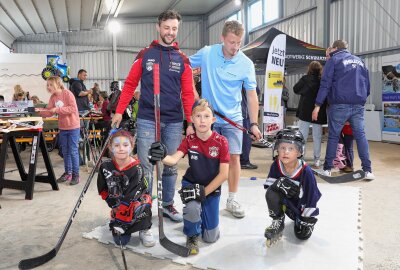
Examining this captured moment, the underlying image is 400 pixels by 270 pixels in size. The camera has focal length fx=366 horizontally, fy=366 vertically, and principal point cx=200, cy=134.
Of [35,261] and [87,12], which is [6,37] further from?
[35,261]

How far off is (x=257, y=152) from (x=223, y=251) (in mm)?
4797

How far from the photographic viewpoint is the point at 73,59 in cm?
1784

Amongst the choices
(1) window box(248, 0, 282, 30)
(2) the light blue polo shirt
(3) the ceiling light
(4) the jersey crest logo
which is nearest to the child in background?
(4) the jersey crest logo

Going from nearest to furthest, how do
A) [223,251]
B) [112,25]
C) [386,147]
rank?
1. [223,251]
2. [386,147]
3. [112,25]

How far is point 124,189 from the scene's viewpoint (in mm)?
2557

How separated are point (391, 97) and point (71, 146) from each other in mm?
7431

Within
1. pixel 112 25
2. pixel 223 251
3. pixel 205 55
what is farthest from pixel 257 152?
pixel 112 25

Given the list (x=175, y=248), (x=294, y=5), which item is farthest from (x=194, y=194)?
(x=294, y=5)

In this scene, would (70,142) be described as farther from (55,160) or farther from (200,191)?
(200,191)

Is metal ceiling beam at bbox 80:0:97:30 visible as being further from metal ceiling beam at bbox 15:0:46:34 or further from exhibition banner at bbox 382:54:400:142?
exhibition banner at bbox 382:54:400:142

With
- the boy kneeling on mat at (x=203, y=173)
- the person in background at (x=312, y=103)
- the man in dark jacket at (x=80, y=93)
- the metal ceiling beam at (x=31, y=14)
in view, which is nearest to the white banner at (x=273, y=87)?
the person in background at (x=312, y=103)

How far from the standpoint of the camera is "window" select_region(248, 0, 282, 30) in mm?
13570

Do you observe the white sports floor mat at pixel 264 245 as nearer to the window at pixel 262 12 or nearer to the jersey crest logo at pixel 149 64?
the jersey crest logo at pixel 149 64

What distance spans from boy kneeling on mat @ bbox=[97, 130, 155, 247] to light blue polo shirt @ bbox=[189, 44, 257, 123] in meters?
0.88
